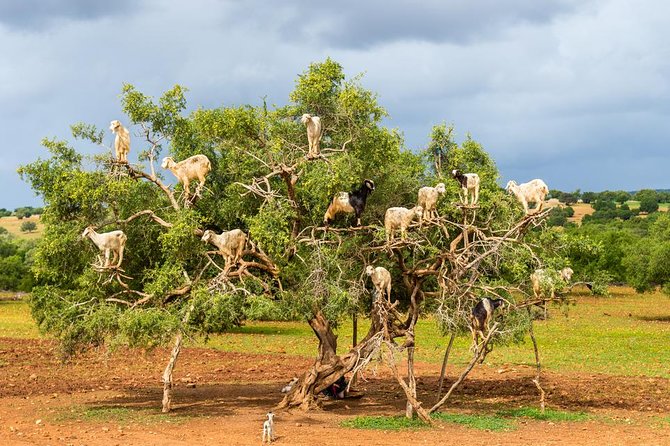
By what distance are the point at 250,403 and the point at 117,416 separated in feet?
11.3

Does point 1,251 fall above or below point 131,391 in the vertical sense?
above

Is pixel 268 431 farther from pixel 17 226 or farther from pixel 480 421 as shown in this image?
pixel 17 226

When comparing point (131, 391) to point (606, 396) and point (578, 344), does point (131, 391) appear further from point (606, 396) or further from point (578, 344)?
point (578, 344)

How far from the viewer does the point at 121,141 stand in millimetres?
16688

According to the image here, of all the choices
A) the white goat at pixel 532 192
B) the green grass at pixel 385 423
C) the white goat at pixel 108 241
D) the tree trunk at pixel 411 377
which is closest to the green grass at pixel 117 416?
the white goat at pixel 108 241

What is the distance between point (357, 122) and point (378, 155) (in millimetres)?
875

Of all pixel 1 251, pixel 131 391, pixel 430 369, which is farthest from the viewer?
pixel 1 251

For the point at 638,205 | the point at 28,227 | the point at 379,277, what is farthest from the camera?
the point at 638,205

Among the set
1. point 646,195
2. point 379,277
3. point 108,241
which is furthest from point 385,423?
point 646,195

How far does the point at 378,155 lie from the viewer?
18.0 meters

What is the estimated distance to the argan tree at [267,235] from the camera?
16.2 meters

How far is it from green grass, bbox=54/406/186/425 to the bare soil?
2 centimetres

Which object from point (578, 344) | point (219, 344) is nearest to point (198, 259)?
point (219, 344)

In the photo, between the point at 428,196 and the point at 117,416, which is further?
the point at 117,416
